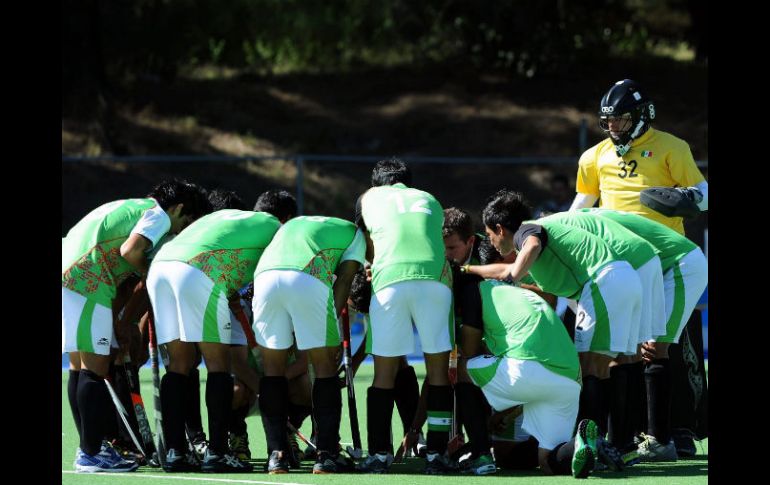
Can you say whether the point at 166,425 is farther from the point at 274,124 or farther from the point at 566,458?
the point at 274,124

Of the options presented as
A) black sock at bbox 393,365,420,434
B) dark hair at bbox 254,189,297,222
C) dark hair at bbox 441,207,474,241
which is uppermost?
dark hair at bbox 254,189,297,222

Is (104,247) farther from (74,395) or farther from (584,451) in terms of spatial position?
(584,451)

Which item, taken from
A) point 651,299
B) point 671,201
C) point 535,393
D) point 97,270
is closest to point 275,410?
point 97,270

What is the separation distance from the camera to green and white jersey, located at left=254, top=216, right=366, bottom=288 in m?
6.96

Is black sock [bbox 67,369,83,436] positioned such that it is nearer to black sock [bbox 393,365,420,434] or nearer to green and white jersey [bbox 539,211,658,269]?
black sock [bbox 393,365,420,434]

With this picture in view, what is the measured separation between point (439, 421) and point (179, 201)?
2000 mm

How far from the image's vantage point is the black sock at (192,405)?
7.24 meters

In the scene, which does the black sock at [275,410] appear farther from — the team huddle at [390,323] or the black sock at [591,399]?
the black sock at [591,399]

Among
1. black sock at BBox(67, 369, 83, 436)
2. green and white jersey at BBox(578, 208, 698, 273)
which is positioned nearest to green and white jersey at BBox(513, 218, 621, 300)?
green and white jersey at BBox(578, 208, 698, 273)

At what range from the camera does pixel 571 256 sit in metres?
7.05

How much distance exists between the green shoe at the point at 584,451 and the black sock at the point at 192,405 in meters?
2.18

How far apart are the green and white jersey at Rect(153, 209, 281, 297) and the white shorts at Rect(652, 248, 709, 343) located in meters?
2.30

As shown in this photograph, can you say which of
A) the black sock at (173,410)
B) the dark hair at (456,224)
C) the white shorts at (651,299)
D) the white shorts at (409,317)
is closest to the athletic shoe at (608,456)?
the white shorts at (651,299)
